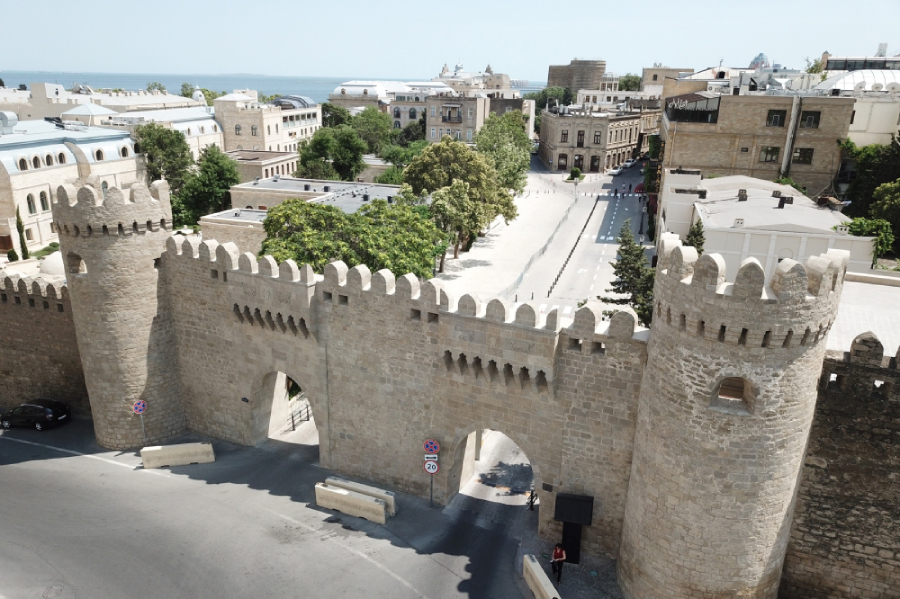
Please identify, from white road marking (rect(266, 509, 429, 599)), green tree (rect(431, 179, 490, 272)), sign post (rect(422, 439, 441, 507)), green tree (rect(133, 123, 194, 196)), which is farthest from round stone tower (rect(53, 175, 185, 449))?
green tree (rect(133, 123, 194, 196))

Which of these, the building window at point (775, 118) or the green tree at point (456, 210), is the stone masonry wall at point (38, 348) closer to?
the green tree at point (456, 210)

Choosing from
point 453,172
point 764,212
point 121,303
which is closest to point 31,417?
point 121,303

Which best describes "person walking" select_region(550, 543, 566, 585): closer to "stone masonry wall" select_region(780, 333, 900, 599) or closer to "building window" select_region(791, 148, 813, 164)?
"stone masonry wall" select_region(780, 333, 900, 599)

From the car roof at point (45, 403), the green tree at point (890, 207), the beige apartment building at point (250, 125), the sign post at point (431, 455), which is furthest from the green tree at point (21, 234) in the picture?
the green tree at point (890, 207)

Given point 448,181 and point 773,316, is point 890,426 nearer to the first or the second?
point 773,316

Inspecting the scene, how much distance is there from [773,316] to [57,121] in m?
102

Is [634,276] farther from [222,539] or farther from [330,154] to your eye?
[330,154]

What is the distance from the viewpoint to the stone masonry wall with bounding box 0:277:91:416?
30703 mm

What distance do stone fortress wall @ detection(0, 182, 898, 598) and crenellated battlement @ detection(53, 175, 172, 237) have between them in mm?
82

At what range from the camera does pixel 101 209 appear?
25406mm

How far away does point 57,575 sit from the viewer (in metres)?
21.0

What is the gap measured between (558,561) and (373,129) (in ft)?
372

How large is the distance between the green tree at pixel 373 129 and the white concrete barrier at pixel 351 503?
107m

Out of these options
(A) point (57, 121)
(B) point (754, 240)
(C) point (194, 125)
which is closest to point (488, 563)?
(B) point (754, 240)
